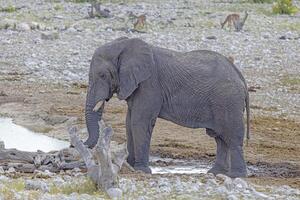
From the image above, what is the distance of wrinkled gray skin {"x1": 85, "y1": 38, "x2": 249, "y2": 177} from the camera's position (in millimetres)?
11875

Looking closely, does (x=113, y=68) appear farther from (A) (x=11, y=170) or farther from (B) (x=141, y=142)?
(A) (x=11, y=170)

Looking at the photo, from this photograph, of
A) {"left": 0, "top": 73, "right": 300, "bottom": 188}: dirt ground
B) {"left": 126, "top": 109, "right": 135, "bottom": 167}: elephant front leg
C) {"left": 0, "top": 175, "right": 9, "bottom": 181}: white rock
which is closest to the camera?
{"left": 0, "top": 175, "right": 9, "bottom": 181}: white rock

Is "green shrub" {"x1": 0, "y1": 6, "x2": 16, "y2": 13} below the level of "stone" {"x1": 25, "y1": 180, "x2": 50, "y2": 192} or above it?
below

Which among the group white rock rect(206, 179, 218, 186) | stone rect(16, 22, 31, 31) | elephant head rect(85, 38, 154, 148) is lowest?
stone rect(16, 22, 31, 31)

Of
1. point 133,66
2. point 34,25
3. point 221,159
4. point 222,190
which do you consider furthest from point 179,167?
point 34,25

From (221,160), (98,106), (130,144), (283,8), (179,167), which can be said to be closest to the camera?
(98,106)

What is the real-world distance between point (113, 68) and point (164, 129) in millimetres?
3661

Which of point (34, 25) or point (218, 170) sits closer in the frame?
point (218, 170)

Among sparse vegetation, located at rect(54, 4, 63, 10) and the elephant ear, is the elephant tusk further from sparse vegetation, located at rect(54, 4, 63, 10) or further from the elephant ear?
sparse vegetation, located at rect(54, 4, 63, 10)

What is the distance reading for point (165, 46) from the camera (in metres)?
25.4

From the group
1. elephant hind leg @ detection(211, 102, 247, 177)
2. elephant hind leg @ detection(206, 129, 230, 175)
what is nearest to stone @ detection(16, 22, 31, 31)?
elephant hind leg @ detection(206, 129, 230, 175)

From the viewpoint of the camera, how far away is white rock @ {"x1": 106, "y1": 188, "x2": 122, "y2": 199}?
958 centimetres

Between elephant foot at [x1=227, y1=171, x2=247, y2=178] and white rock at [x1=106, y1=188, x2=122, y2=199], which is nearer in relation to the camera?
white rock at [x1=106, y1=188, x2=122, y2=199]

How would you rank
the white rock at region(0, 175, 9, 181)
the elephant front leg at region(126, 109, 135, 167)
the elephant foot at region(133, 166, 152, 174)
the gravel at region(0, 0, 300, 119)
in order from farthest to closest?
the gravel at region(0, 0, 300, 119), the elephant front leg at region(126, 109, 135, 167), the elephant foot at region(133, 166, 152, 174), the white rock at region(0, 175, 9, 181)
